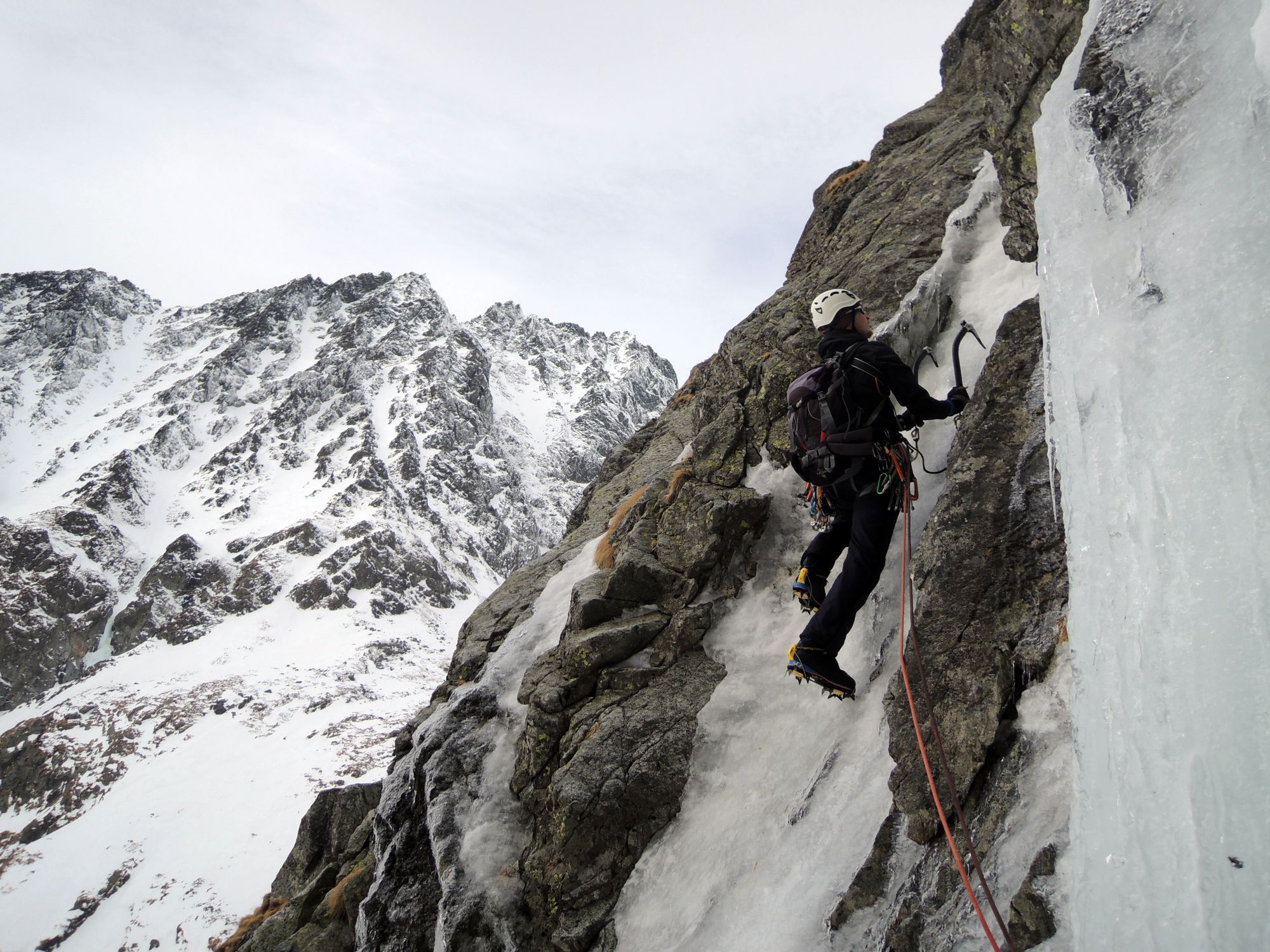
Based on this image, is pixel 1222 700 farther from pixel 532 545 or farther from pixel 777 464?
pixel 532 545

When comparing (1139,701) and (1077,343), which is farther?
(1077,343)

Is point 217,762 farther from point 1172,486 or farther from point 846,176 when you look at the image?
point 1172,486

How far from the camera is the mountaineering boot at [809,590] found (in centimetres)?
675

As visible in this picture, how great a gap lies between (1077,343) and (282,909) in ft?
42.4

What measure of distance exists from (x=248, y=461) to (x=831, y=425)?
151111mm

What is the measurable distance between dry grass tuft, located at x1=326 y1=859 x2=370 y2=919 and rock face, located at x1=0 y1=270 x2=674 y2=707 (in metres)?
101

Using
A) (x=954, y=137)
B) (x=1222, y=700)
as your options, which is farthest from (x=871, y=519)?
(x=954, y=137)

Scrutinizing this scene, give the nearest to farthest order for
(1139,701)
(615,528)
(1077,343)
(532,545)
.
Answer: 1. (1139,701)
2. (1077,343)
3. (615,528)
4. (532,545)

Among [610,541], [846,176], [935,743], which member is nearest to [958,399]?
[935,743]

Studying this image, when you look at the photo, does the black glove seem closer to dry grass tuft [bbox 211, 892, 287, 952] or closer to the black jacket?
the black jacket

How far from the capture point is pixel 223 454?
134875 mm

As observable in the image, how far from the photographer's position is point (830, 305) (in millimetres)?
6816

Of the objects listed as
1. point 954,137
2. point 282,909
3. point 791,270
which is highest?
point 954,137

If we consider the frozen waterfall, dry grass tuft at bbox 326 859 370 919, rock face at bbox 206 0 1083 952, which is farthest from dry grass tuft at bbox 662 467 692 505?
dry grass tuft at bbox 326 859 370 919
